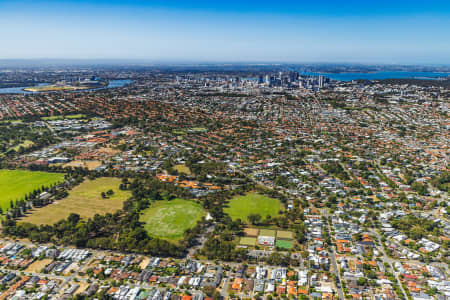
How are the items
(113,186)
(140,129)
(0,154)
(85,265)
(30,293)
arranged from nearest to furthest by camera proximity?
(30,293)
(85,265)
(113,186)
(0,154)
(140,129)

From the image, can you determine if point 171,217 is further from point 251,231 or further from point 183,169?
point 183,169

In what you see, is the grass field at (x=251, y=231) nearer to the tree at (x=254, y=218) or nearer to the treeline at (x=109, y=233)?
the tree at (x=254, y=218)

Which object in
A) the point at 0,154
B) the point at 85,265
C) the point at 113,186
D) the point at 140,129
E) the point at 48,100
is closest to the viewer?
the point at 85,265

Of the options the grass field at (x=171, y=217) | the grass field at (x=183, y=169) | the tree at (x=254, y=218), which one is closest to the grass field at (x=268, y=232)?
the tree at (x=254, y=218)

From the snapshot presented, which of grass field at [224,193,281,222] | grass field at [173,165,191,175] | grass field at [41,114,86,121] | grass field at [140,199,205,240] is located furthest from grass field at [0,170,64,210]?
grass field at [41,114,86,121]

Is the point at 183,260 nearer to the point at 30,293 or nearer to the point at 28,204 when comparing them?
the point at 30,293

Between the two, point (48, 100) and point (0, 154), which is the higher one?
point (48, 100)

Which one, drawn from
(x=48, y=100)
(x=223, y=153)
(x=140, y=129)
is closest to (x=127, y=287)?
(x=223, y=153)
